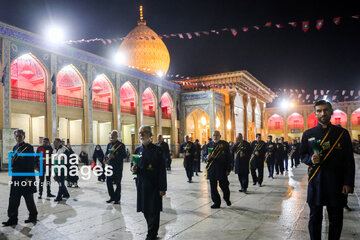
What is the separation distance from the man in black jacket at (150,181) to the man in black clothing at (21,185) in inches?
82.0

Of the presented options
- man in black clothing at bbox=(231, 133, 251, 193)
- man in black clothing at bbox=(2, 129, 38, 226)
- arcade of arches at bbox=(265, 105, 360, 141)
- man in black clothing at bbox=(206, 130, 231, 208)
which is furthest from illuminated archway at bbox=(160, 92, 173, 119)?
arcade of arches at bbox=(265, 105, 360, 141)

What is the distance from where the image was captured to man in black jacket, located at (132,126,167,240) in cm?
403

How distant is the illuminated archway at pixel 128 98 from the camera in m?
23.9

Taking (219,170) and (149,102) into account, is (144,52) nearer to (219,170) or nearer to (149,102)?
(149,102)

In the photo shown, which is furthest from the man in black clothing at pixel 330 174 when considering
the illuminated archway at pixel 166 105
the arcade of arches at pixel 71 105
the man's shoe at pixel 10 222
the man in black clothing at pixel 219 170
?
the illuminated archway at pixel 166 105

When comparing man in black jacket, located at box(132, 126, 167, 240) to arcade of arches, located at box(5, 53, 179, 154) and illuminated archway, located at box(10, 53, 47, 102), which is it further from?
illuminated archway, located at box(10, 53, 47, 102)

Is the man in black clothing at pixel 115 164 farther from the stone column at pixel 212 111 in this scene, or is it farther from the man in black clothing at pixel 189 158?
the stone column at pixel 212 111

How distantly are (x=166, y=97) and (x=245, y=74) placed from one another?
27.9 ft

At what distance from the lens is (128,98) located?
25656 millimetres

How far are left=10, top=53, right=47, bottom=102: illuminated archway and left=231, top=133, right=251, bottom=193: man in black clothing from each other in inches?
489

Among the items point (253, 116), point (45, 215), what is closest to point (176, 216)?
point (45, 215)

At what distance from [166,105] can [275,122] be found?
90.7ft

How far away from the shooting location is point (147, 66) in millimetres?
29250

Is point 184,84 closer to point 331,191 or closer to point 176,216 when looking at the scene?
point 176,216
